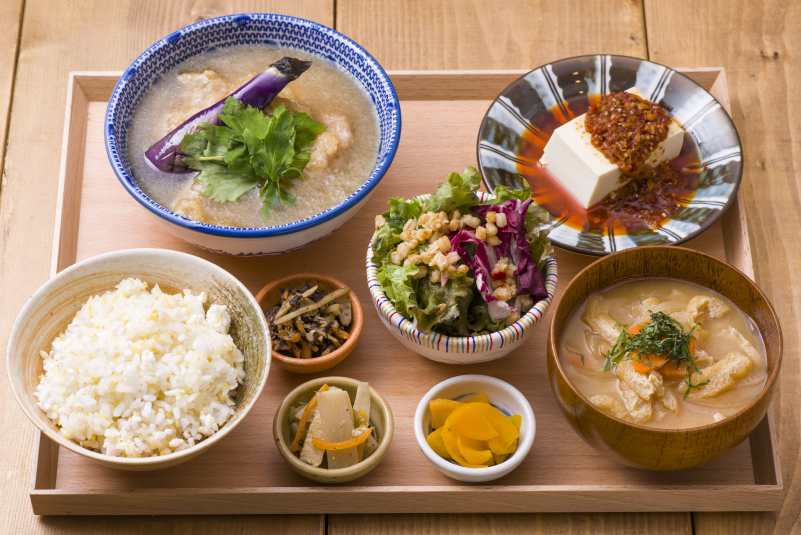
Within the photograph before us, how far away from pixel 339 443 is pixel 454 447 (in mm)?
314

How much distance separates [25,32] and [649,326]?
2745 mm

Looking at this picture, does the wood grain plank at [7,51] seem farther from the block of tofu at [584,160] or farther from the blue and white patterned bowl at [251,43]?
the block of tofu at [584,160]

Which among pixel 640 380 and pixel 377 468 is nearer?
pixel 640 380

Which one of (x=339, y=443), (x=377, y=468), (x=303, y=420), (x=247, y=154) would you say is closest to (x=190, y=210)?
(x=247, y=154)

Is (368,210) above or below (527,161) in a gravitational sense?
below

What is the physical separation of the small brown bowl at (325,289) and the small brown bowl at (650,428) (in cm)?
58

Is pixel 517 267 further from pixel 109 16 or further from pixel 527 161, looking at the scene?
pixel 109 16

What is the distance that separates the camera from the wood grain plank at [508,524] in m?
2.24

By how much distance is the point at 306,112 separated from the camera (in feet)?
8.65

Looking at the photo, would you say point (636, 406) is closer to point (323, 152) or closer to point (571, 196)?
point (571, 196)

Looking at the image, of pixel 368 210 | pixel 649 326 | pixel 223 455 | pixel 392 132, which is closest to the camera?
pixel 649 326

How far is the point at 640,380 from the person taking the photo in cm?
207

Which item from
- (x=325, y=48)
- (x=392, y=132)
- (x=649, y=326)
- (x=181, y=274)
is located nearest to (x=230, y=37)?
(x=325, y=48)

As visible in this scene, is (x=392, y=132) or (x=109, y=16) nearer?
(x=392, y=132)
